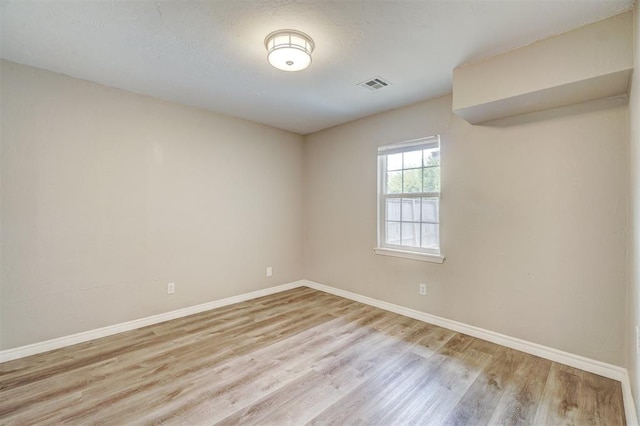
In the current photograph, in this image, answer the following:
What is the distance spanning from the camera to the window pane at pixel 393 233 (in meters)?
3.60

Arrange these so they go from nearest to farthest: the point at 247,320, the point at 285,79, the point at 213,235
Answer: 1. the point at 285,79
2. the point at 247,320
3. the point at 213,235

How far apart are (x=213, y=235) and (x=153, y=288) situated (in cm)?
89

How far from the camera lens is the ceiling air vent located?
8.92 ft

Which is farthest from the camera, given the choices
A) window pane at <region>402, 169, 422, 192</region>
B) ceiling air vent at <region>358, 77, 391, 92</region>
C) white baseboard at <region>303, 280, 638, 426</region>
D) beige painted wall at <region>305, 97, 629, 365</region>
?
window pane at <region>402, 169, 422, 192</region>

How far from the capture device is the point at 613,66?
1824mm

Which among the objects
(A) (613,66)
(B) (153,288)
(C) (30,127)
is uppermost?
(A) (613,66)

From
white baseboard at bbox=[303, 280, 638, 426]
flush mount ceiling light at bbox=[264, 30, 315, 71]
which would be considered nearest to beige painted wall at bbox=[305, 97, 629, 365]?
white baseboard at bbox=[303, 280, 638, 426]

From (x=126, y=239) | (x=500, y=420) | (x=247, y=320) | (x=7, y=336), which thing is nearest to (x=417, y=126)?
(x=500, y=420)

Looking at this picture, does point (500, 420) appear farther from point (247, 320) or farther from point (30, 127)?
point (30, 127)

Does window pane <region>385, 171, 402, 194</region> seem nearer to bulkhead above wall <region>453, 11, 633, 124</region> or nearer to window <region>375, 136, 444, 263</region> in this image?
window <region>375, 136, 444, 263</region>

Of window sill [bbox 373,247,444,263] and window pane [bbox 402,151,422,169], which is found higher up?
window pane [bbox 402,151,422,169]

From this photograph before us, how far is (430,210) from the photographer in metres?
3.27

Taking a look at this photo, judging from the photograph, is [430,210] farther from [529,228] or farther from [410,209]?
[529,228]

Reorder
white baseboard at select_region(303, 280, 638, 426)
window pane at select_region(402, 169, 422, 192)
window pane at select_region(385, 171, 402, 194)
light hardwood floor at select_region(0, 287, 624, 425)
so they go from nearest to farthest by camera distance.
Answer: light hardwood floor at select_region(0, 287, 624, 425)
white baseboard at select_region(303, 280, 638, 426)
window pane at select_region(402, 169, 422, 192)
window pane at select_region(385, 171, 402, 194)
